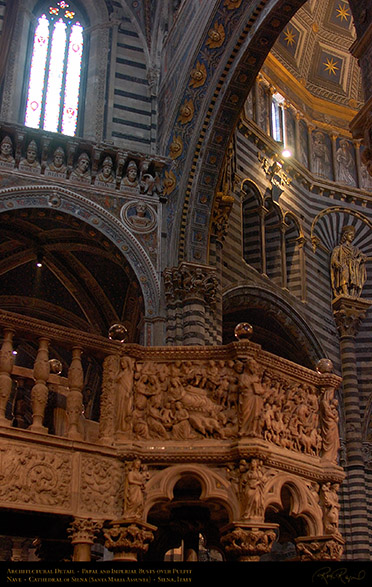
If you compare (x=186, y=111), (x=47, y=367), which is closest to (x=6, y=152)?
(x=186, y=111)

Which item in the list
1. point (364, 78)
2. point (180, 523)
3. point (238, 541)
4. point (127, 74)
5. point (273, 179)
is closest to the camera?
point (238, 541)

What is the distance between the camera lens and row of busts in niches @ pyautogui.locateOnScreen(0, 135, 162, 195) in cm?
1441

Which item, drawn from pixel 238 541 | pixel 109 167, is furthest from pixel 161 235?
pixel 238 541

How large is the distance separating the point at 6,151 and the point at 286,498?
9.30m

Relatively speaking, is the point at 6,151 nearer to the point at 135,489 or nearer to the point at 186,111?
the point at 186,111

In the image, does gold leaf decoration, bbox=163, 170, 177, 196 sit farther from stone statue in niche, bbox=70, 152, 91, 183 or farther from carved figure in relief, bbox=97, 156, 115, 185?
stone statue in niche, bbox=70, 152, 91, 183

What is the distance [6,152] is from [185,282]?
3.91 meters

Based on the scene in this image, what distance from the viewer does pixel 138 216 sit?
14.9 metres

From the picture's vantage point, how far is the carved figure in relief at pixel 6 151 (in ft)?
46.8

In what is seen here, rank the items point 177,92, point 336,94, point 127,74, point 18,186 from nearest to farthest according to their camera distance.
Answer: point 18,186, point 177,92, point 127,74, point 336,94

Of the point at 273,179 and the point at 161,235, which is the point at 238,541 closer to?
the point at 161,235

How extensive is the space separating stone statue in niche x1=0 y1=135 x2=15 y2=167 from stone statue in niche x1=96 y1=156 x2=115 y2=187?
1.61m

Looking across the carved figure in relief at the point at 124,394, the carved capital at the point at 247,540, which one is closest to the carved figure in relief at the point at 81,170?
the carved figure in relief at the point at 124,394

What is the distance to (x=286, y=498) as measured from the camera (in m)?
7.13
